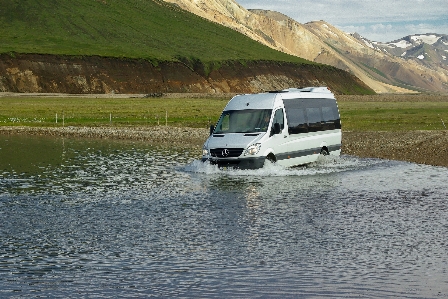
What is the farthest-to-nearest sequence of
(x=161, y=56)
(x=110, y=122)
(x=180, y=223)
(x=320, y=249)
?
1. (x=161, y=56)
2. (x=110, y=122)
3. (x=180, y=223)
4. (x=320, y=249)

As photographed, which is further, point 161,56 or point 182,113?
point 161,56

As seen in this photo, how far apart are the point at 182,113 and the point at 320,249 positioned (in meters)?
63.7

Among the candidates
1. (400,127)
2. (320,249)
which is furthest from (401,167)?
(400,127)

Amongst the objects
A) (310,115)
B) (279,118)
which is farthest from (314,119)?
(279,118)

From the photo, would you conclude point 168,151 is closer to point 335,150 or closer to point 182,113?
point 335,150

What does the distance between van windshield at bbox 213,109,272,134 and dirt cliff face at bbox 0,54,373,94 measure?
12062 centimetres

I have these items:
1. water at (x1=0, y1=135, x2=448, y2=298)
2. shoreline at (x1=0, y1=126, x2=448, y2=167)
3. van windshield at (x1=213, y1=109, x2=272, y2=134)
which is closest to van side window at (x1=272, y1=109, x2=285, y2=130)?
van windshield at (x1=213, y1=109, x2=272, y2=134)

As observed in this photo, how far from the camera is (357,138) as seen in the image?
45.5m

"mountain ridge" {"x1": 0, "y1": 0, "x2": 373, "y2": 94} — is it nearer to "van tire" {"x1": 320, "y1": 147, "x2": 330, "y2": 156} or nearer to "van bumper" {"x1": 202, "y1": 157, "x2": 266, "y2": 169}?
"van tire" {"x1": 320, "y1": 147, "x2": 330, "y2": 156}

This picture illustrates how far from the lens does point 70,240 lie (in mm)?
14492

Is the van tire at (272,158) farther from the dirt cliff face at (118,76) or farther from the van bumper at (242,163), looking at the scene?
the dirt cliff face at (118,76)

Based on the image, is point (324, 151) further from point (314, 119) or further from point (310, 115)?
point (310, 115)

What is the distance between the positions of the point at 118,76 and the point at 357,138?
121 meters

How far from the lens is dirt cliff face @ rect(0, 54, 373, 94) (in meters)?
149
